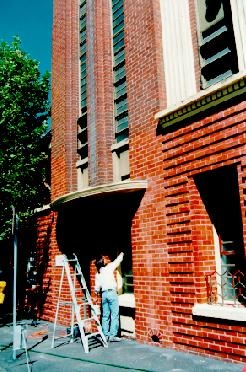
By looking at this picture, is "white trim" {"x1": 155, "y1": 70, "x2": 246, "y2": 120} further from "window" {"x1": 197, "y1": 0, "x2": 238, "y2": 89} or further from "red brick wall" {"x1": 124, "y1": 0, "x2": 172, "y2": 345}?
"window" {"x1": 197, "y1": 0, "x2": 238, "y2": 89}

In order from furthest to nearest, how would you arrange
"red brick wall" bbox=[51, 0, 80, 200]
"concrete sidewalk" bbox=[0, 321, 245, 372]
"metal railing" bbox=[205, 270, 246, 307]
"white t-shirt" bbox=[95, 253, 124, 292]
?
"red brick wall" bbox=[51, 0, 80, 200]
"white t-shirt" bbox=[95, 253, 124, 292]
"metal railing" bbox=[205, 270, 246, 307]
"concrete sidewalk" bbox=[0, 321, 245, 372]

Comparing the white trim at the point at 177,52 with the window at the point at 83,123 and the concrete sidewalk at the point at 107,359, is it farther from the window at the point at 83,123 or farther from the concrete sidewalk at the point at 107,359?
the concrete sidewalk at the point at 107,359

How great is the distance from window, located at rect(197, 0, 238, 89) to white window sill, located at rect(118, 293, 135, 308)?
447cm

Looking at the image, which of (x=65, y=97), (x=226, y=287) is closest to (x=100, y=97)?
(x=65, y=97)

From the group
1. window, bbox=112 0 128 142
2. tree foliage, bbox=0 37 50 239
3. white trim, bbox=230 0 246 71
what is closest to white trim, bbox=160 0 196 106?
white trim, bbox=230 0 246 71

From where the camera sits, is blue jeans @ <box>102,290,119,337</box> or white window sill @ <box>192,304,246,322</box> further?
blue jeans @ <box>102,290,119,337</box>

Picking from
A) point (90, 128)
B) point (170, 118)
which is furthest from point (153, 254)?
point (90, 128)

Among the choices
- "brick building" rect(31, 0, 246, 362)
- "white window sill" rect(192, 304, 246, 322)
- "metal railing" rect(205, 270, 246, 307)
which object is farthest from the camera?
"brick building" rect(31, 0, 246, 362)

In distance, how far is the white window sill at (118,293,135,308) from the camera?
23.8 feet

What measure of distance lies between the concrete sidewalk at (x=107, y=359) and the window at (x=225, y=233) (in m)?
1.03

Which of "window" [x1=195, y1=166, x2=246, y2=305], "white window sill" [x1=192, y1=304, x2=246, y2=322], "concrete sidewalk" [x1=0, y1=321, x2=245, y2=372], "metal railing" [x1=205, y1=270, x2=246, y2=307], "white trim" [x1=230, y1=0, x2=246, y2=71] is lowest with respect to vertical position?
"concrete sidewalk" [x1=0, y1=321, x2=245, y2=372]

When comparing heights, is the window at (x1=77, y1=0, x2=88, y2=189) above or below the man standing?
above

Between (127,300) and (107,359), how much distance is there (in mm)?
1620

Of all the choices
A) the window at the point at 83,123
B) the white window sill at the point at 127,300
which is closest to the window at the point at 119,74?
the window at the point at 83,123
